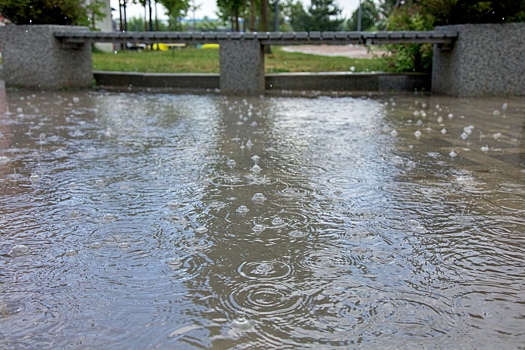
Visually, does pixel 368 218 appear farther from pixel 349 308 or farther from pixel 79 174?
pixel 79 174

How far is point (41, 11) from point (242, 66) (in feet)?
13.6

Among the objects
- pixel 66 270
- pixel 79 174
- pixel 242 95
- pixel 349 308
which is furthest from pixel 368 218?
pixel 242 95

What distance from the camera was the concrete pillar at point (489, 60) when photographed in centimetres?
1016

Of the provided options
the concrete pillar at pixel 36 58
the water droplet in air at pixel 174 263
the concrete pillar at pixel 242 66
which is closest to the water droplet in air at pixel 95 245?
the water droplet in air at pixel 174 263

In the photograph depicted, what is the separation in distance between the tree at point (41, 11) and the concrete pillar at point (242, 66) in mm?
3331

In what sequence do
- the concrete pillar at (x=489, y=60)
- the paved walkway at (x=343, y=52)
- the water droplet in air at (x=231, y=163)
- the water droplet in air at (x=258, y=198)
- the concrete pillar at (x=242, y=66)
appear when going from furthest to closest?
the paved walkway at (x=343, y=52) < the concrete pillar at (x=242, y=66) < the concrete pillar at (x=489, y=60) < the water droplet in air at (x=231, y=163) < the water droplet in air at (x=258, y=198)

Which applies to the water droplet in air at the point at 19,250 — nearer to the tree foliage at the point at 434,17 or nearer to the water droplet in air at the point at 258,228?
the water droplet in air at the point at 258,228

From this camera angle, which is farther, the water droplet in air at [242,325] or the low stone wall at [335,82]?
the low stone wall at [335,82]

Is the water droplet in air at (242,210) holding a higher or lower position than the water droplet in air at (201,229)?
higher

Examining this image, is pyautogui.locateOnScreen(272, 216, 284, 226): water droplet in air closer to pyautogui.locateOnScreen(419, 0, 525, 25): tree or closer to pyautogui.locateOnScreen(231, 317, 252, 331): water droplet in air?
pyautogui.locateOnScreen(231, 317, 252, 331): water droplet in air

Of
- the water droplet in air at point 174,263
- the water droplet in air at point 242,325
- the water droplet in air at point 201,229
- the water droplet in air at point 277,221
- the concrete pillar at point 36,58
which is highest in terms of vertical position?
the concrete pillar at point 36,58

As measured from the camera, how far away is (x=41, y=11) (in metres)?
11.5

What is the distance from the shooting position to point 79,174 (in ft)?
15.3

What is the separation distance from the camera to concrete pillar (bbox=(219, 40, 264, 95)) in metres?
11.1
